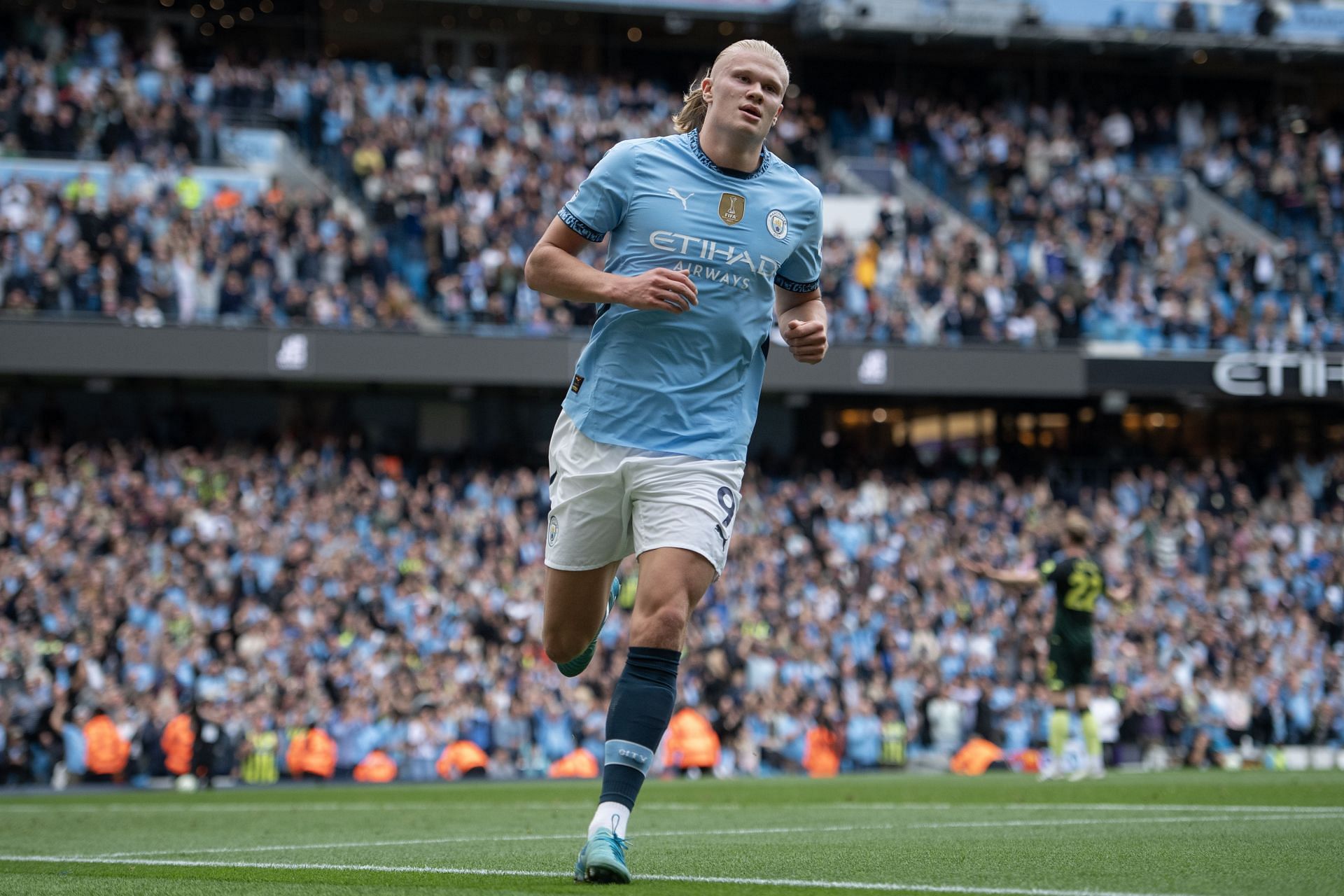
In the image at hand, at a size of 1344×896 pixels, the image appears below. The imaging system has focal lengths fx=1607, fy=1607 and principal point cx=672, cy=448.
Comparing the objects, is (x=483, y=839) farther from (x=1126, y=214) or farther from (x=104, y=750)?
(x=1126, y=214)

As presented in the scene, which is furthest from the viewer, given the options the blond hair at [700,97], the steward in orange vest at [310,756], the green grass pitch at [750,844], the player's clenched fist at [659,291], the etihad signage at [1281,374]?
the etihad signage at [1281,374]

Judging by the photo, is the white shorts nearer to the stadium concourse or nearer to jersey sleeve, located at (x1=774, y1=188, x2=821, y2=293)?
jersey sleeve, located at (x1=774, y1=188, x2=821, y2=293)

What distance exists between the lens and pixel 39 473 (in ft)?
72.8

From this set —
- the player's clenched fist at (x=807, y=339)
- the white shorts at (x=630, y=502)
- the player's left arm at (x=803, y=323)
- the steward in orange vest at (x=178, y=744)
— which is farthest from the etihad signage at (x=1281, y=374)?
the white shorts at (x=630, y=502)

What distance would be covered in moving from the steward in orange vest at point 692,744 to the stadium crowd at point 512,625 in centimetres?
49

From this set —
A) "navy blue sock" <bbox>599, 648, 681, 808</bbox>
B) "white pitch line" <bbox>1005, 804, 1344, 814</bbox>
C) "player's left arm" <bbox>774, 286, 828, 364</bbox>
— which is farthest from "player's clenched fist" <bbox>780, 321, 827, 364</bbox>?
"white pitch line" <bbox>1005, 804, 1344, 814</bbox>

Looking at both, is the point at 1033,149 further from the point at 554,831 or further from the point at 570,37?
the point at 554,831

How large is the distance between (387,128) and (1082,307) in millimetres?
12290

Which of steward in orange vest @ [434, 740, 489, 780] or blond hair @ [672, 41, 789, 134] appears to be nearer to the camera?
blond hair @ [672, 41, 789, 134]

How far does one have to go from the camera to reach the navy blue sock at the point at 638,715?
493 cm

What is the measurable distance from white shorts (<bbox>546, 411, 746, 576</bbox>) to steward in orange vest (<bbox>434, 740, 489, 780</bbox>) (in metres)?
15.1

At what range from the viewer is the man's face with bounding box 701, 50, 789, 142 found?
5434 millimetres

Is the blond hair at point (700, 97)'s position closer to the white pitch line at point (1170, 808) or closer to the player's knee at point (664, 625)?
the player's knee at point (664, 625)

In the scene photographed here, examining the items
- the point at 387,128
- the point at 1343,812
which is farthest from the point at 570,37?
the point at 1343,812
